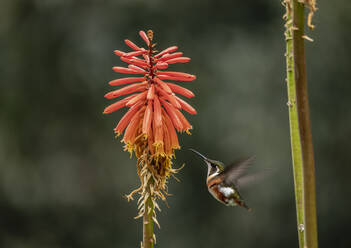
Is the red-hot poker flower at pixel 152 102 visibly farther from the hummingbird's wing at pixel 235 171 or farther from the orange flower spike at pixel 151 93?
the hummingbird's wing at pixel 235 171

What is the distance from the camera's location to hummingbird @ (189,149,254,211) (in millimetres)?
2588

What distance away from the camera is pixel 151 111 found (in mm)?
2053

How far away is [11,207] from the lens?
8930 millimetres

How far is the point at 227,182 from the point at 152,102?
86cm

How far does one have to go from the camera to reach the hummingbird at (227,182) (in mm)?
2588

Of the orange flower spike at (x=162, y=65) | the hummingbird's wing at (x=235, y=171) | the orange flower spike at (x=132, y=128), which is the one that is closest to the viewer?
the orange flower spike at (x=162, y=65)

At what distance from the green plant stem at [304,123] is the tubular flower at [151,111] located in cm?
90

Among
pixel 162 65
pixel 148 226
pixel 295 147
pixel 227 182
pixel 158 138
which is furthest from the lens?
pixel 227 182

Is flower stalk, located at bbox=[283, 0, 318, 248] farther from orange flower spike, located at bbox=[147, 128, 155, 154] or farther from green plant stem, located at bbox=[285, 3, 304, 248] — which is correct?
orange flower spike, located at bbox=[147, 128, 155, 154]

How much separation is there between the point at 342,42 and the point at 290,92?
8.14m

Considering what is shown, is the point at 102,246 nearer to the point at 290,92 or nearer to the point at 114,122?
the point at 114,122

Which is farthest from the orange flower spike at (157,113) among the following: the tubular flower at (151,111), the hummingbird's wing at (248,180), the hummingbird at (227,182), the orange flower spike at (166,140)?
the hummingbird's wing at (248,180)

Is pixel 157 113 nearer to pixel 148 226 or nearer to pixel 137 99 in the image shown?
pixel 137 99

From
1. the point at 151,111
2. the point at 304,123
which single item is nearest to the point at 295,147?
the point at 304,123
